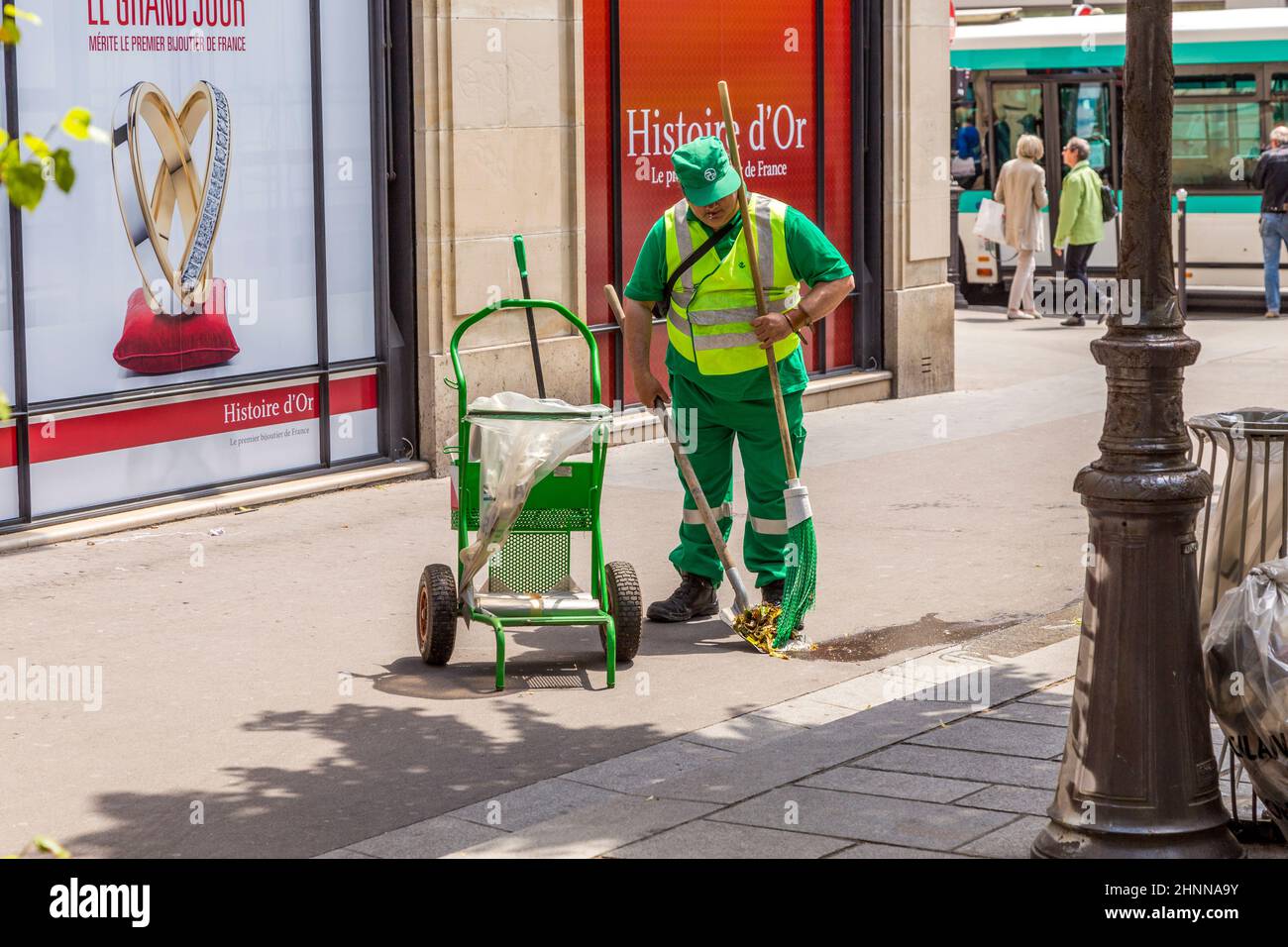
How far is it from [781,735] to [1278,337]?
42.3ft

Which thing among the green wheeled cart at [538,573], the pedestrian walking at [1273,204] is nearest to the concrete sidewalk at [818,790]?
the green wheeled cart at [538,573]

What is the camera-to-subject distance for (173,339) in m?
9.89

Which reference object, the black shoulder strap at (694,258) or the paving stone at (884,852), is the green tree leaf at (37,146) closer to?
the paving stone at (884,852)

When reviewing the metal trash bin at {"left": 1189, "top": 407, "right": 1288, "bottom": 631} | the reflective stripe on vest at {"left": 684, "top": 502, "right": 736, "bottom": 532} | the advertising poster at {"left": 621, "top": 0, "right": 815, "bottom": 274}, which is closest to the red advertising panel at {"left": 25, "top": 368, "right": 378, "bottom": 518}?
the advertising poster at {"left": 621, "top": 0, "right": 815, "bottom": 274}

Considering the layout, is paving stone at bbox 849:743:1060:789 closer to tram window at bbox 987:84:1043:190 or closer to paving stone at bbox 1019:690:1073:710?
paving stone at bbox 1019:690:1073:710

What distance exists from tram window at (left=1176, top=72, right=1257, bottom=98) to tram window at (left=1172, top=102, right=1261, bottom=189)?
12cm

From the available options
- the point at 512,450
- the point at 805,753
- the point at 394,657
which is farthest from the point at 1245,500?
the point at 394,657

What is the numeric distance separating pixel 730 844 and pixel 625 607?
2285 millimetres

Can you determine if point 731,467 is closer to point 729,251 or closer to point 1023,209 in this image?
point 729,251

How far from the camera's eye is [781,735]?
6332 millimetres

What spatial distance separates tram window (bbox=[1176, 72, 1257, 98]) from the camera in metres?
20.6

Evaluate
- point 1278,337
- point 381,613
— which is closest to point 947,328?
point 1278,337

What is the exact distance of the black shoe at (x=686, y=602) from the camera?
8.01 m
